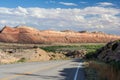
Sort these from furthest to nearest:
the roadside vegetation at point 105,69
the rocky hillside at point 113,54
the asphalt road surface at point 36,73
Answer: the rocky hillside at point 113,54 < the roadside vegetation at point 105,69 < the asphalt road surface at point 36,73

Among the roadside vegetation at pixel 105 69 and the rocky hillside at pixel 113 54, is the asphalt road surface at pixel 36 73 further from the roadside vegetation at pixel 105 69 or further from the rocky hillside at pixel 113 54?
the rocky hillside at pixel 113 54

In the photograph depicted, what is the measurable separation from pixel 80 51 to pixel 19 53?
104166 mm

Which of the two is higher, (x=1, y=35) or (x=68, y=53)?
(x=1, y=35)

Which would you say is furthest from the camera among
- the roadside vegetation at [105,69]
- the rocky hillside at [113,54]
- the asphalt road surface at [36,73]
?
the rocky hillside at [113,54]

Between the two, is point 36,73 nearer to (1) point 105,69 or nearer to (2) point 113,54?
(1) point 105,69

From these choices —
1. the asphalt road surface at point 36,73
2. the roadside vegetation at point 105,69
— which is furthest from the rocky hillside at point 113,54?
the asphalt road surface at point 36,73

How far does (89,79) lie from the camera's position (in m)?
25.9

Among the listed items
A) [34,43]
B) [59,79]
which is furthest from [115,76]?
[34,43]

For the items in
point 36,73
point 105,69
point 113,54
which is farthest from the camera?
point 113,54

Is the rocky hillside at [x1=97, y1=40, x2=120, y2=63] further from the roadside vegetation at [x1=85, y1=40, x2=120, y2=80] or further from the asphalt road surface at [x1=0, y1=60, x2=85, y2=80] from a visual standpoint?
the asphalt road surface at [x1=0, y1=60, x2=85, y2=80]

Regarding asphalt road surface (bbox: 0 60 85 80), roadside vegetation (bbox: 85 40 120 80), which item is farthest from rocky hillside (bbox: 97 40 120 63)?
asphalt road surface (bbox: 0 60 85 80)

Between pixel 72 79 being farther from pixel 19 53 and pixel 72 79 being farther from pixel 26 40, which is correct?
pixel 26 40

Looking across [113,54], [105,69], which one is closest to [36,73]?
[105,69]

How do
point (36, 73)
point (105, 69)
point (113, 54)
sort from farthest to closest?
point (113, 54), point (105, 69), point (36, 73)
